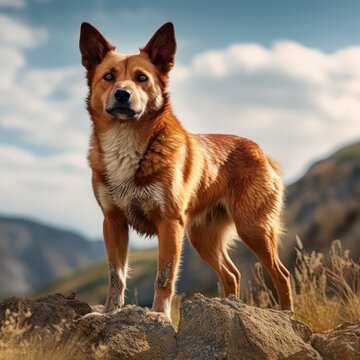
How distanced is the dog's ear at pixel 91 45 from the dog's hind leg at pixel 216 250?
2.71m

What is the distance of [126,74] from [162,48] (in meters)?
0.66

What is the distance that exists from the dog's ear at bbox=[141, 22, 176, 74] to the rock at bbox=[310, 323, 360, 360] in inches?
138

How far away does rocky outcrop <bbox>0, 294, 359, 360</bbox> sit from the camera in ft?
19.3

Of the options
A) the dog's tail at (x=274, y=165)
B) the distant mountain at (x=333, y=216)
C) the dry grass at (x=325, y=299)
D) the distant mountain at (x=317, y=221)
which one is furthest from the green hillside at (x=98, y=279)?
the dog's tail at (x=274, y=165)

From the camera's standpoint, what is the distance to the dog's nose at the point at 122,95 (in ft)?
21.2

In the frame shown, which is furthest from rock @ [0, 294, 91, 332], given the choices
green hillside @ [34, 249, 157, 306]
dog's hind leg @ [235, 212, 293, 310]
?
green hillside @ [34, 249, 157, 306]

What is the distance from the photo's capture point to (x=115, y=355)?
19.3ft

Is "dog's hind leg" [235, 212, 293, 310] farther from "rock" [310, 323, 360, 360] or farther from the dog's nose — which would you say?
the dog's nose

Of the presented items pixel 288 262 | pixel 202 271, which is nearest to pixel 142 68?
pixel 288 262

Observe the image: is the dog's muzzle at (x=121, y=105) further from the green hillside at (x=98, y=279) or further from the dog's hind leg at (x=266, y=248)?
the green hillside at (x=98, y=279)

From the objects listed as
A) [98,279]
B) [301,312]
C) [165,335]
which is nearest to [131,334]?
[165,335]

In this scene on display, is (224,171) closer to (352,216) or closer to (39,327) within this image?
(39,327)

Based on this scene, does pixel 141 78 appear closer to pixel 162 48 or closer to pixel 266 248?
pixel 162 48

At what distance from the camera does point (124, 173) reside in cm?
692
